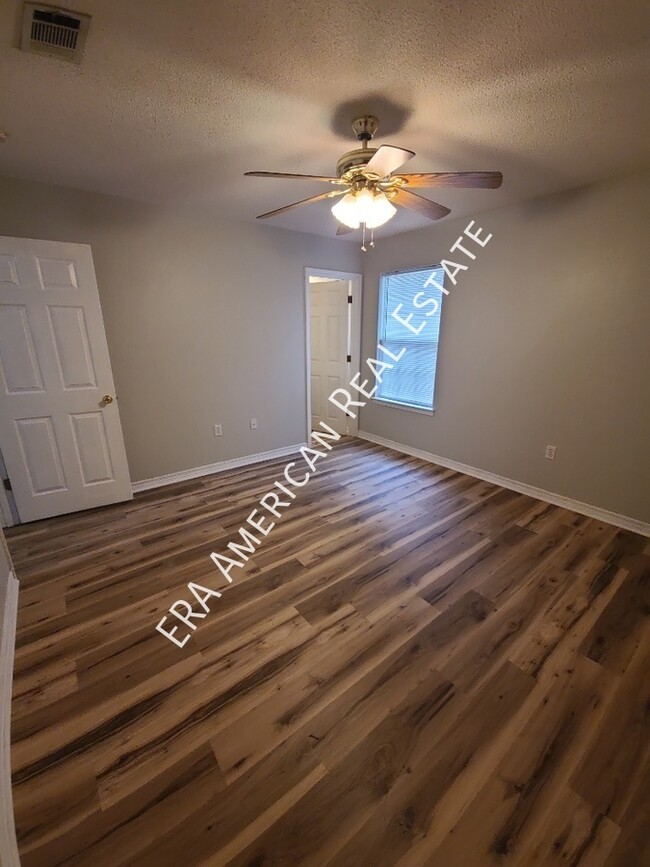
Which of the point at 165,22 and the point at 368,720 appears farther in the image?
the point at 368,720

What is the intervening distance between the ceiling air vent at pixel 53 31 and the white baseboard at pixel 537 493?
377 cm

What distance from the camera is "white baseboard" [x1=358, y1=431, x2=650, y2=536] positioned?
262 cm

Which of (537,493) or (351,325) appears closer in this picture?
(537,493)

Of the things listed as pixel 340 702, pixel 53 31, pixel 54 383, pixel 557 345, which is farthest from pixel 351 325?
pixel 340 702

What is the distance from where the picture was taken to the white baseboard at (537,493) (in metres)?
2.62

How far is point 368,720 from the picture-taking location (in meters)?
1.37

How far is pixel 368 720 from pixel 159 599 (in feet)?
4.25

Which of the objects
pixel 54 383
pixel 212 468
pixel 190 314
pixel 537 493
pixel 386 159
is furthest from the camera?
pixel 212 468

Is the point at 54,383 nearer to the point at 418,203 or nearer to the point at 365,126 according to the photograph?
the point at 365,126

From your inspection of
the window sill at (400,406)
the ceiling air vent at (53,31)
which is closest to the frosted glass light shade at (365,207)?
the ceiling air vent at (53,31)

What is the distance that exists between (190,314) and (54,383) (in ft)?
4.02

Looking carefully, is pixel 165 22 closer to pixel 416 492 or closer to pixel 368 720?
pixel 368 720

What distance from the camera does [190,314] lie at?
320 centimetres

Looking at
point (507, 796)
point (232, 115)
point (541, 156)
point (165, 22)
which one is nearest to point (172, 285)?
point (232, 115)
